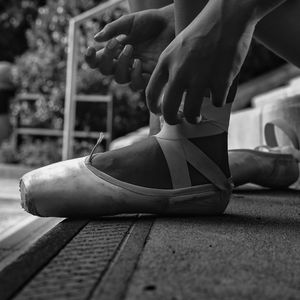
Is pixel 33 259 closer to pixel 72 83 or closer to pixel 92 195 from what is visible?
pixel 92 195

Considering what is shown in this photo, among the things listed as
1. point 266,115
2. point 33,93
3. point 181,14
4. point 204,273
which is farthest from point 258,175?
point 33,93

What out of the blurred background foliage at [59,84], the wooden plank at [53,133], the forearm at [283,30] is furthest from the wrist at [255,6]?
Answer: the wooden plank at [53,133]

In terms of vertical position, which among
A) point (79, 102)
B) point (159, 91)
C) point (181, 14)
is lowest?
point (79, 102)

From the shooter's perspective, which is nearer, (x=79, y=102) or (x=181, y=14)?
(x=181, y=14)

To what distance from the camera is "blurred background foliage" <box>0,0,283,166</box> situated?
5.45 metres

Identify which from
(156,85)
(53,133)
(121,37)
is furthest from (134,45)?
(53,133)

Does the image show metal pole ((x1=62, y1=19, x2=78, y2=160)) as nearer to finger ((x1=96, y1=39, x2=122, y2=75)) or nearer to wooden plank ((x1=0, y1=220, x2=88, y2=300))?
finger ((x1=96, y1=39, x2=122, y2=75))

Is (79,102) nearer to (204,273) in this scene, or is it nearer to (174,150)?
(174,150)

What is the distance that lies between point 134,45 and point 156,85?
51cm

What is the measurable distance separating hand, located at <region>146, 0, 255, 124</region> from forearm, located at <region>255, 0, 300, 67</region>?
0.32 meters

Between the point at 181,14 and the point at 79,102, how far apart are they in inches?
181

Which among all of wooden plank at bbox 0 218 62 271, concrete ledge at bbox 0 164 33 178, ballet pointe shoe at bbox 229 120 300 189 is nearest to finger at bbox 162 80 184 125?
ballet pointe shoe at bbox 229 120 300 189

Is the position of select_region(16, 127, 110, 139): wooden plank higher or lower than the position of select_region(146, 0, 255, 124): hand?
lower

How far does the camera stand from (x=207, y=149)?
107 centimetres
